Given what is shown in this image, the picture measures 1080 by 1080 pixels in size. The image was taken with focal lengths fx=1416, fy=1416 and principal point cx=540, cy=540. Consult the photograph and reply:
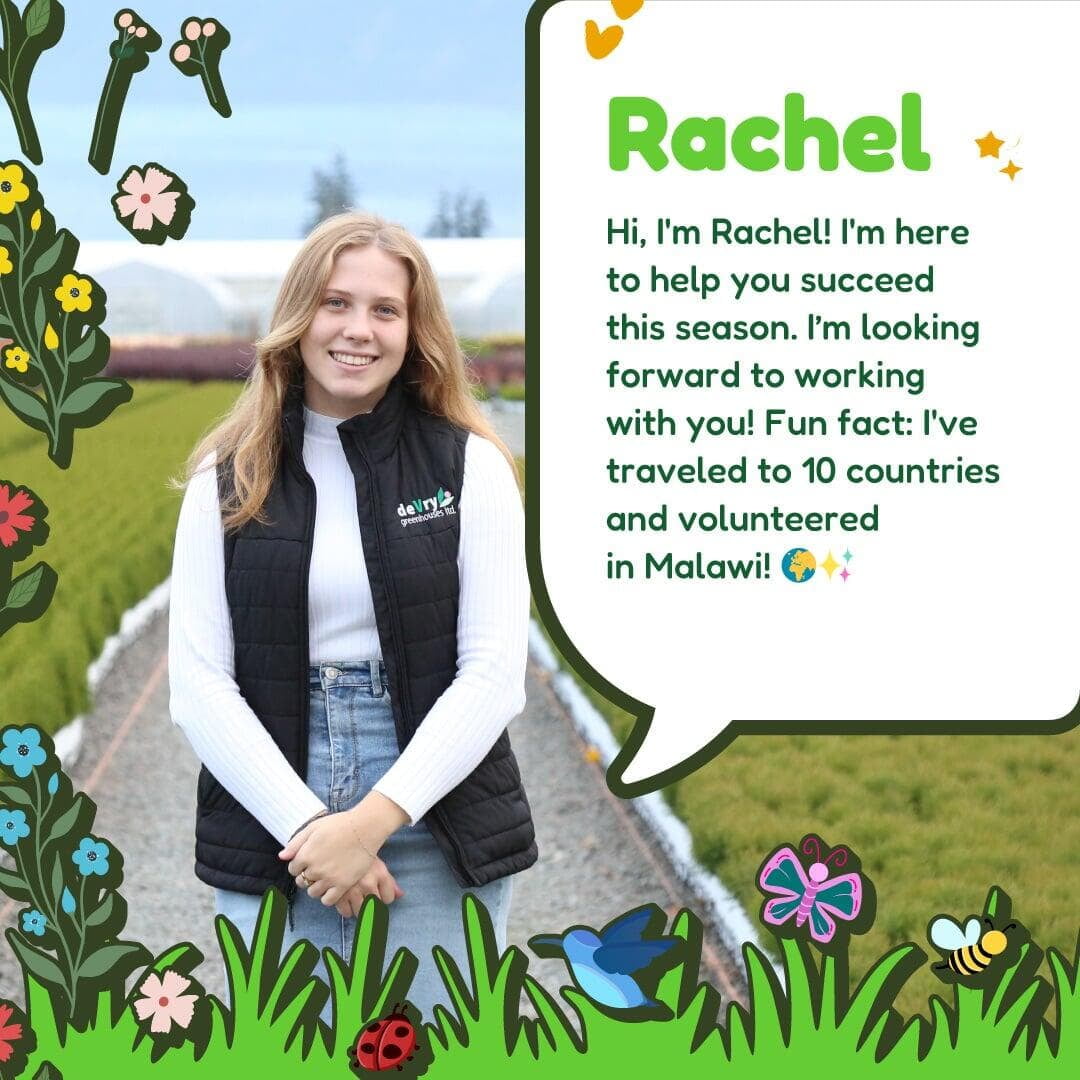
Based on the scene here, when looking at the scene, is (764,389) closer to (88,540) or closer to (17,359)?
(17,359)

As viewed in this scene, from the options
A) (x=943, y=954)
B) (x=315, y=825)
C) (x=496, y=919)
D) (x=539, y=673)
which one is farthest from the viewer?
(x=539, y=673)

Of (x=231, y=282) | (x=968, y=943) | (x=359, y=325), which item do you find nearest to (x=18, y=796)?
(x=359, y=325)

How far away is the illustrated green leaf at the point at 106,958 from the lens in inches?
101

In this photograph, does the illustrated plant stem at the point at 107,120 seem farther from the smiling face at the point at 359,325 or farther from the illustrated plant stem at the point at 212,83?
the smiling face at the point at 359,325

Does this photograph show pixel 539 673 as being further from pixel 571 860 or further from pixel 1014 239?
pixel 1014 239

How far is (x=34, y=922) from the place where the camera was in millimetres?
2564

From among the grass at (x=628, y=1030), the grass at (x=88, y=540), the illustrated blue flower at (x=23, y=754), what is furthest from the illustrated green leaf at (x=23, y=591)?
the grass at (x=88, y=540)

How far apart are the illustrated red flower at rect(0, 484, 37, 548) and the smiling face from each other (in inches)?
31.3

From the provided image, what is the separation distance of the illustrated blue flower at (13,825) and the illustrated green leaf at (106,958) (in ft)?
0.84

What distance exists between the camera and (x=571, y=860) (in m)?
4.40

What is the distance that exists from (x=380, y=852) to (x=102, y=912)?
74 cm

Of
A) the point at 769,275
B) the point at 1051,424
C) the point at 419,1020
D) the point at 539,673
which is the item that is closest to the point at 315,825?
the point at 419,1020

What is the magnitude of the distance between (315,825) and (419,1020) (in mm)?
630

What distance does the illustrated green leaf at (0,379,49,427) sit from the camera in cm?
256
